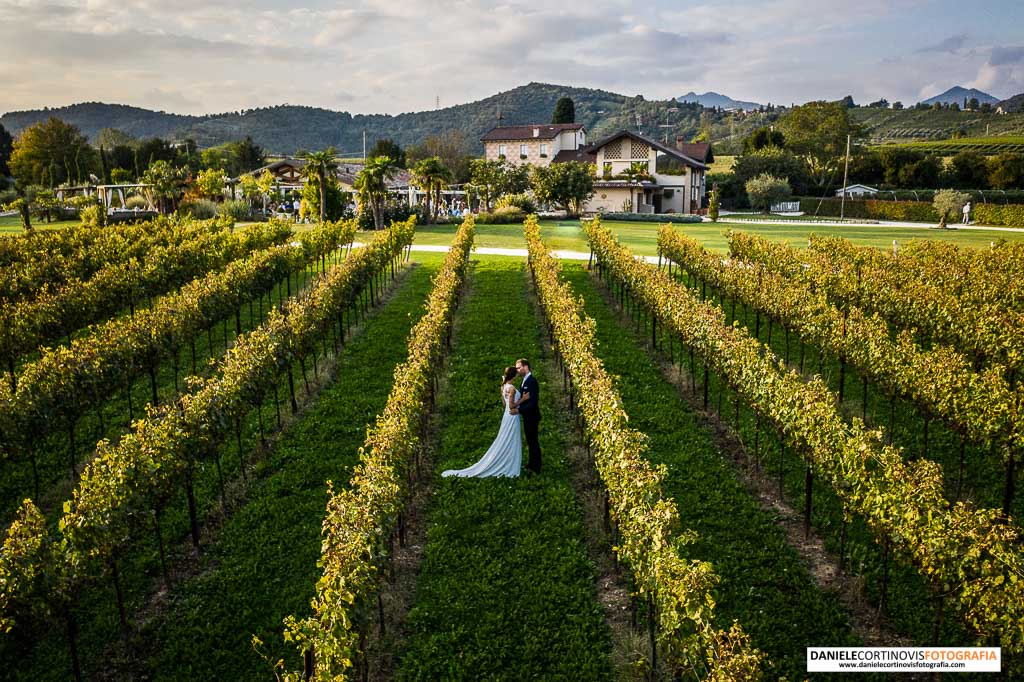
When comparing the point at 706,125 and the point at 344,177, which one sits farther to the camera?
the point at 706,125

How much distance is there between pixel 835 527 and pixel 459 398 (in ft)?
29.0

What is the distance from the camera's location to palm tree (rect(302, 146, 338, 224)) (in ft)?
176

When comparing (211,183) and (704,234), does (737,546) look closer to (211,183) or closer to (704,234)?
(704,234)

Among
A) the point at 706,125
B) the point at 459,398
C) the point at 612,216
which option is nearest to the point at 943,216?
the point at 612,216

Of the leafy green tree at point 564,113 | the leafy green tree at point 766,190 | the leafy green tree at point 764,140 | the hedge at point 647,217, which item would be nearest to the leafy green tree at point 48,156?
the leafy green tree at point 564,113

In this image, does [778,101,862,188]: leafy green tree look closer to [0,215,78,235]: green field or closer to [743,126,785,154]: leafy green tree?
[743,126,785,154]: leafy green tree

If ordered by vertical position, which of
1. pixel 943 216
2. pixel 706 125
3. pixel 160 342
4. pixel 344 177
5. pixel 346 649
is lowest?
pixel 346 649

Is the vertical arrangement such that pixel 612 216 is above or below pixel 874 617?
above

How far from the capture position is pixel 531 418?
44.4ft

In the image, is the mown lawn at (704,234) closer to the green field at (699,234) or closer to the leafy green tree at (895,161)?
the green field at (699,234)

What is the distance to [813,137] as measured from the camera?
102938 millimetres

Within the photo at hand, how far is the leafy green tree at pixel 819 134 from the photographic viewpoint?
9038 centimetres

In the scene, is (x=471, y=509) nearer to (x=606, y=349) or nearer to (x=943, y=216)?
(x=606, y=349)

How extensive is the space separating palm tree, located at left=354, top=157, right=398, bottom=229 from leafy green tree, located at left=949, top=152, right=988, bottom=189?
61.3 m
